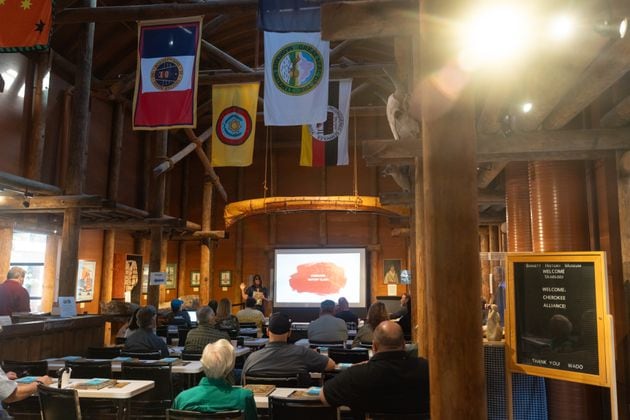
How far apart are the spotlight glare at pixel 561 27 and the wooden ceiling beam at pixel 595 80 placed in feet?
0.57

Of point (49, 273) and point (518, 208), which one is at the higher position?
point (518, 208)

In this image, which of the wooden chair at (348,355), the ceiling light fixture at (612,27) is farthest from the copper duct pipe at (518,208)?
the ceiling light fixture at (612,27)

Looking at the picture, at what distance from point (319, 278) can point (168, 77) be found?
28.9ft

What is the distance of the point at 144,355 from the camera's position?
16.9ft

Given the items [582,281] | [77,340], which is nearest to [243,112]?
[77,340]

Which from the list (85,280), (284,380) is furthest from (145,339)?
(85,280)

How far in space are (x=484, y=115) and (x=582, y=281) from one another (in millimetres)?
1428

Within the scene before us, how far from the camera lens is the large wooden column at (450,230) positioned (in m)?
2.17

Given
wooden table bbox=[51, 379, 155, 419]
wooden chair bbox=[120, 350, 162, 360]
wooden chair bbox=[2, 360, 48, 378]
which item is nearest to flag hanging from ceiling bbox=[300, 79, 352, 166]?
wooden chair bbox=[120, 350, 162, 360]

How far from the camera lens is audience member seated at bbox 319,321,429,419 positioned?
2895 mm

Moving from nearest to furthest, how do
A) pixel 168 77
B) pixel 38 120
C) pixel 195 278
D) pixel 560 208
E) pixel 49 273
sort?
pixel 560 208
pixel 168 77
pixel 38 120
pixel 49 273
pixel 195 278

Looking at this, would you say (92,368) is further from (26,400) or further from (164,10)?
(164,10)

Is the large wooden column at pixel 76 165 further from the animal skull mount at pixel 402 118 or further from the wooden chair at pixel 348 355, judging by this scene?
the animal skull mount at pixel 402 118

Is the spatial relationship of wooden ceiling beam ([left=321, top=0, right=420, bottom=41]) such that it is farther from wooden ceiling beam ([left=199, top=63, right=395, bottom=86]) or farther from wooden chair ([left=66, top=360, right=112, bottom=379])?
wooden ceiling beam ([left=199, top=63, right=395, bottom=86])
